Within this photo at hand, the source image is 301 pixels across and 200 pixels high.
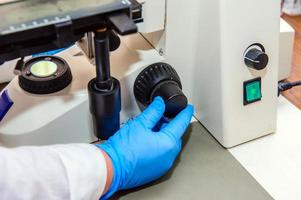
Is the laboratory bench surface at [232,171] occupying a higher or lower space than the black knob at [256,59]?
lower

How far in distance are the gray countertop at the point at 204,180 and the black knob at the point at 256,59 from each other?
0.66 feet

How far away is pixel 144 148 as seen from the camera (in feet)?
2.82

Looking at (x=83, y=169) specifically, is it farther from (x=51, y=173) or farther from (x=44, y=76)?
(x=44, y=76)

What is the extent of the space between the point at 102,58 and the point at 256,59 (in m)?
0.32

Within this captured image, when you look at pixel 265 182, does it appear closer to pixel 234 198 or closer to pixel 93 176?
pixel 234 198

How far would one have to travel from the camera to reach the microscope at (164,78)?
89 centimetres

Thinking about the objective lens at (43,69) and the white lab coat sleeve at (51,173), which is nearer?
the white lab coat sleeve at (51,173)

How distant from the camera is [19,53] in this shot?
74cm

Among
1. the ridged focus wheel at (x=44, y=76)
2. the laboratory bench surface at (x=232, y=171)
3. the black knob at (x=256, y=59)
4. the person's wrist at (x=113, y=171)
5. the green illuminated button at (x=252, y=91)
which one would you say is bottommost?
the laboratory bench surface at (x=232, y=171)

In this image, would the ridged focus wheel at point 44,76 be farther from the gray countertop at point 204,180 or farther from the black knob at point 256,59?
the black knob at point 256,59

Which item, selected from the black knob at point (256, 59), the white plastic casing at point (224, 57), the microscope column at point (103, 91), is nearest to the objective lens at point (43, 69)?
the microscope column at point (103, 91)

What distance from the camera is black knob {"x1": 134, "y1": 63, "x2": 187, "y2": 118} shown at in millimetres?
922

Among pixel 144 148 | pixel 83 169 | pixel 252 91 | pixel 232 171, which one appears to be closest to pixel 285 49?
pixel 252 91

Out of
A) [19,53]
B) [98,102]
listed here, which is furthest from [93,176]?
[19,53]
